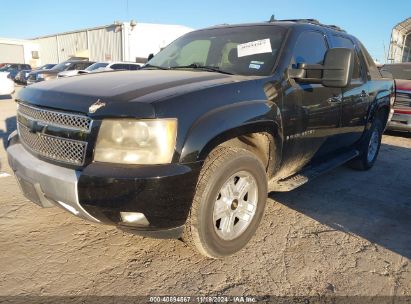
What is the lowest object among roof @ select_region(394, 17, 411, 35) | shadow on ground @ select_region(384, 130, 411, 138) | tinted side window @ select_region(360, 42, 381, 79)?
shadow on ground @ select_region(384, 130, 411, 138)

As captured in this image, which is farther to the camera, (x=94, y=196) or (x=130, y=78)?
(x=130, y=78)

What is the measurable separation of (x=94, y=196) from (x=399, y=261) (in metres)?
2.34

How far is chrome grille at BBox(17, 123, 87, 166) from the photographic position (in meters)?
2.37

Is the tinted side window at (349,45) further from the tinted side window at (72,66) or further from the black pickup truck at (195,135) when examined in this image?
the tinted side window at (72,66)

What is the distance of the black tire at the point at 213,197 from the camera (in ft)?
8.22

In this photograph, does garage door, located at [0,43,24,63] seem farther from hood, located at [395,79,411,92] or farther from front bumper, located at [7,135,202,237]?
front bumper, located at [7,135,202,237]

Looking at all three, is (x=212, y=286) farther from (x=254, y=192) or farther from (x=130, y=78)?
(x=130, y=78)

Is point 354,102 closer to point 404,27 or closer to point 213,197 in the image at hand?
point 213,197

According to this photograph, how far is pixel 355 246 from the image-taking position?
3.11 m

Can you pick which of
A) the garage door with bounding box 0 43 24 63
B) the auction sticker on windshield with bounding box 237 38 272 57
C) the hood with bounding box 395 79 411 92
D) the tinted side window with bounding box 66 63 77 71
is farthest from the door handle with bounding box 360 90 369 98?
the garage door with bounding box 0 43 24 63

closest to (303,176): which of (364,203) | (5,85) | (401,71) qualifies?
(364,203)

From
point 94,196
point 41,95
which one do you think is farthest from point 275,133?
point 41,95

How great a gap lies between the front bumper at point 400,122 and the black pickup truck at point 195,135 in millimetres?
4848

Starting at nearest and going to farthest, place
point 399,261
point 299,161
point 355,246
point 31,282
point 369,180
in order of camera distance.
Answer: point 31,282
point 399,261
point 355,246
point 299,161
point 369,180
